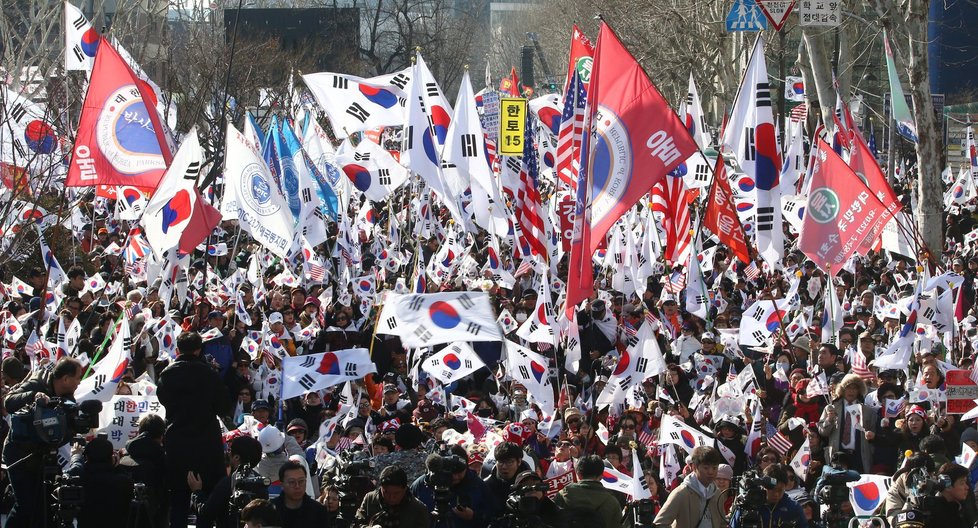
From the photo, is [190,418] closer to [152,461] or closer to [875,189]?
[152,461]

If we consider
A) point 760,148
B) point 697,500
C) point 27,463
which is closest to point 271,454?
point 27,463

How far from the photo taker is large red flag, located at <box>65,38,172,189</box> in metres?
14.2

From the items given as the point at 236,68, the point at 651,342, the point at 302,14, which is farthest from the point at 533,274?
the point at 302,14

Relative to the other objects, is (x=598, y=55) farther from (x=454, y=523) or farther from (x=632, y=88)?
(x=454, y=523)

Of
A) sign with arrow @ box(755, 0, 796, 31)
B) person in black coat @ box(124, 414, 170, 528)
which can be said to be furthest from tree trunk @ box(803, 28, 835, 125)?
person in black coat @ box(124, 414, 170, 528)

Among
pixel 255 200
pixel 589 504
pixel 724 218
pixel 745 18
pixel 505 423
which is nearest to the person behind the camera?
pixel 589 504

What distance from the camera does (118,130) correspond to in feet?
47.2

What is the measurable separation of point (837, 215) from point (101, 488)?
764cm

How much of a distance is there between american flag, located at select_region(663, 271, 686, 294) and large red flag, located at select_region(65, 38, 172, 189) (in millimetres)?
5682

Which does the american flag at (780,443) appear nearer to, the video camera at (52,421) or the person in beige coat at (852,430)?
the person in beige coat at (852,430)

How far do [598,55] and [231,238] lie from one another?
12.9 metres

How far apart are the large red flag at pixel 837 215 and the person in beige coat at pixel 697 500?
19.0ft

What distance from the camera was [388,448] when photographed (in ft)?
29.5

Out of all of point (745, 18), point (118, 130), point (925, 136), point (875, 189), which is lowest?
point (875, 189)
